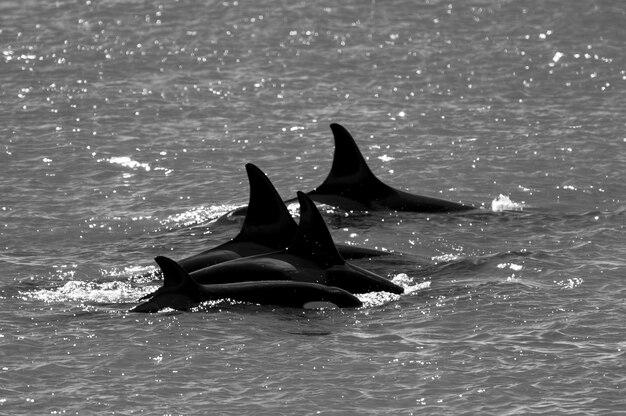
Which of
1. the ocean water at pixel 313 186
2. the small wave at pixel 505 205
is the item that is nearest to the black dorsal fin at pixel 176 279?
the ocean water at pixel 313 186

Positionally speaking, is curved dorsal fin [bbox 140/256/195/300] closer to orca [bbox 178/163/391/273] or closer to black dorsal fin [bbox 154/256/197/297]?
black dorsal fin [bbox 154/256/197/297]

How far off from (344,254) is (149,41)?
1677 centimetres

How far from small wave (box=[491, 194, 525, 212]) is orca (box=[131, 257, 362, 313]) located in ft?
20.1

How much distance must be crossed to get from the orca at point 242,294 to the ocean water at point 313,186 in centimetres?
20

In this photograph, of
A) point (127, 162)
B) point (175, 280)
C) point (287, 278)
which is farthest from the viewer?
point (127, 162)

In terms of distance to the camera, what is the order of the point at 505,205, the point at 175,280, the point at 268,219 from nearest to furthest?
the point at 175,280
the point at 268,219
the point at 505,205

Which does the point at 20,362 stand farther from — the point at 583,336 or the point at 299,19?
the point at 299,19

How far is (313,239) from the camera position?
61.0ft

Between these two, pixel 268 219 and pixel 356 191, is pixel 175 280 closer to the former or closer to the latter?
pixel 268 219

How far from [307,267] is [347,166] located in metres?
5.00

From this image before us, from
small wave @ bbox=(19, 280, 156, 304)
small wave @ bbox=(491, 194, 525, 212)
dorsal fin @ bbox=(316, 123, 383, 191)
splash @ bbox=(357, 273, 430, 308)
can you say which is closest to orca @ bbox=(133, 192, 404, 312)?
splash @ bbox=(357, 273, 430, 308)

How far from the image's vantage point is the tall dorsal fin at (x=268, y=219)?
1975cm

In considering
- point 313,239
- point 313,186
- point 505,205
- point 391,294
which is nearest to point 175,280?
point 313,239

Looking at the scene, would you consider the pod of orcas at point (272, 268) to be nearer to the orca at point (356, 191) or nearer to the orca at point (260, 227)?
the orca at point (260, 227)
